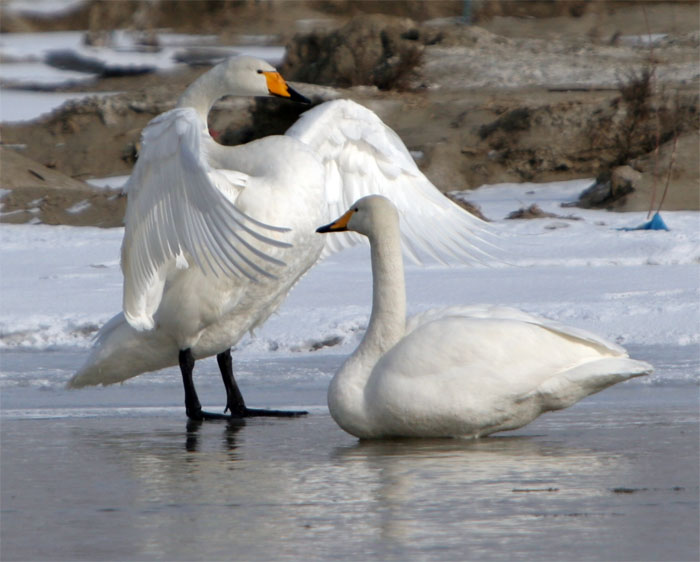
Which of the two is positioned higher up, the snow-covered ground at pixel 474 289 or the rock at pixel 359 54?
the rock at pixel 359 54

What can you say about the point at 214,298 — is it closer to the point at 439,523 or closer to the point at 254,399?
the point at 254,399

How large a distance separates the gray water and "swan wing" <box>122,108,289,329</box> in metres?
0.66

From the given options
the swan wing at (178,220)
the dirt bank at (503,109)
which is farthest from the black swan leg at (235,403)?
the dirt bank at (503,109)

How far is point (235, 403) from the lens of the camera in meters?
6.87

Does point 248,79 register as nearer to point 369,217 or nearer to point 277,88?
point 277,88

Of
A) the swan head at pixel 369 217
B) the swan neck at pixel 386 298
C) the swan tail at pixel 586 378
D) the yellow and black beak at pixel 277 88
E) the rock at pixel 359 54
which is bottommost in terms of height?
the swan tail at pixel 586 378

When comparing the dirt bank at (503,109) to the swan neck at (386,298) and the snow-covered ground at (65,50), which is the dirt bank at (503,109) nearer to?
the snow-covered ground at (65,50)

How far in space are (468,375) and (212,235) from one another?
135cm

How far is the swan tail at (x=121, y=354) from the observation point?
679 centimetres

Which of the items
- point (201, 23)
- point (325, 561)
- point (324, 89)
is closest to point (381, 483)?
point (325, 561)

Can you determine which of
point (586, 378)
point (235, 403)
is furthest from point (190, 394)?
point (586, 378)

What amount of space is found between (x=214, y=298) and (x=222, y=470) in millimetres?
1832

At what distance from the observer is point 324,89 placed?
759 inches

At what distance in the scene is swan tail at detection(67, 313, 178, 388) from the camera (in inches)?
267
